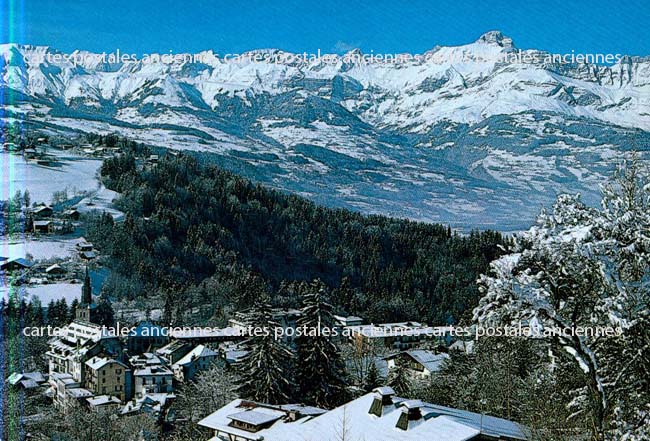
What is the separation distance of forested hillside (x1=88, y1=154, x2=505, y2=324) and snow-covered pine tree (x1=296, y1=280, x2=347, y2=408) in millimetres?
56494

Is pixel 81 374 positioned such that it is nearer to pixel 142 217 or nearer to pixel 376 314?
pixel 376 314

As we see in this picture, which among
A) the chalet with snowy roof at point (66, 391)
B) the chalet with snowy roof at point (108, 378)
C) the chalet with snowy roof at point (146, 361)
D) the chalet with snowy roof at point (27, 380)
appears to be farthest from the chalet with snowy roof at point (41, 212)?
the chalet with snowy roof at point (108, 378)

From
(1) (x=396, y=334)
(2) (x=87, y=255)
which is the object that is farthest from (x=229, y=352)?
(2) (x=87, y=255)

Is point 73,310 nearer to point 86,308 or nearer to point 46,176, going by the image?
point 86,308

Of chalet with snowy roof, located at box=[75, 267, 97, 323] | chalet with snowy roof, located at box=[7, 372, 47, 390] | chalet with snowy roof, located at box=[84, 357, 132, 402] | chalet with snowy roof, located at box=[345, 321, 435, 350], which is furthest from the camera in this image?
chalet with snowy roof, located at box=[345, 321, 435, 350]

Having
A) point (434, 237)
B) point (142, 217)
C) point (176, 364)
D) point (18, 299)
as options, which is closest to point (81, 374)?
point (176, 364)

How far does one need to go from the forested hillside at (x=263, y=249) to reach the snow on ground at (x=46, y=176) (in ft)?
17.8

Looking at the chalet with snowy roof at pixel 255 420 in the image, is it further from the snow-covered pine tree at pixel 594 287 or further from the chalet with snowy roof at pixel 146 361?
the chalet with snowy roof at pixel 146 361

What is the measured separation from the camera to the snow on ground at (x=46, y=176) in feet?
444

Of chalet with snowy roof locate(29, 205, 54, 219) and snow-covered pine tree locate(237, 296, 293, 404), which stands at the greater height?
chalet with snowy roof locate(29, 205, 54, 219)

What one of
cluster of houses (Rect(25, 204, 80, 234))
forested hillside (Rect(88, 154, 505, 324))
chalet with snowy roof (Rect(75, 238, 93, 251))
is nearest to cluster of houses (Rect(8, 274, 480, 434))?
forested hillside (Rect(88, 154, 505, 324))

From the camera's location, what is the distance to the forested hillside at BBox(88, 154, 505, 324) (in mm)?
104625

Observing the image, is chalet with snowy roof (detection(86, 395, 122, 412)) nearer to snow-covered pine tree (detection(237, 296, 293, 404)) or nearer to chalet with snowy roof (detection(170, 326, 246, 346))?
snow-covered pine tree (detection(237, 296, 293, 404))

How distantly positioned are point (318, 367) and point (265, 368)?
A: 103 inches
